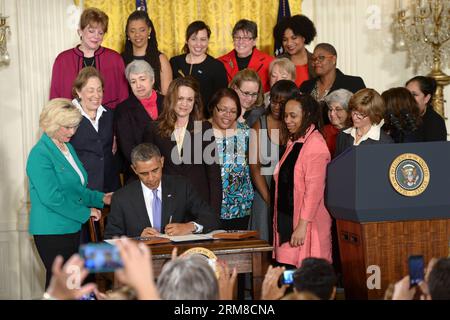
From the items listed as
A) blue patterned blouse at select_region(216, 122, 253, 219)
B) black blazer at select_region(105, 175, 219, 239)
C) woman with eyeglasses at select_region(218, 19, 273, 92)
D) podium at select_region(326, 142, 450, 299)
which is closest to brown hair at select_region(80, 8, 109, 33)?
woman with eyeglasses at select_region(218, 19, 273, 92)

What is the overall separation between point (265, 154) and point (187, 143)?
56 cm

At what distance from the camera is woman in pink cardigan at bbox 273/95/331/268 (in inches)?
197

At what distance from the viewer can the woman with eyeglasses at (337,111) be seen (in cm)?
556

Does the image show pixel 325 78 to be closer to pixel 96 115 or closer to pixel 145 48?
pixel 145 48

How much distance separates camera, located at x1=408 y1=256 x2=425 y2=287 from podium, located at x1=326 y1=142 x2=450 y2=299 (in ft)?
3.75

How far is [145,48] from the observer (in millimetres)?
6242

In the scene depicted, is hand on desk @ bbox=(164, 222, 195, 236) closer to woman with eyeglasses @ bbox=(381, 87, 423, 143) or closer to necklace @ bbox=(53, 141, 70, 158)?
necklace @ bbox=(53, 141, 70, 158)

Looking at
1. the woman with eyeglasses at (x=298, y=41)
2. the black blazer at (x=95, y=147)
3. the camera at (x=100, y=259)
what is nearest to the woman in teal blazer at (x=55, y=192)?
the black blazer at (x=95, y=147)

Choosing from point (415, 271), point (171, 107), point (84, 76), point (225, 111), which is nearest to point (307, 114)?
point (225, 111)

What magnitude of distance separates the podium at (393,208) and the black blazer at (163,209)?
95 cm

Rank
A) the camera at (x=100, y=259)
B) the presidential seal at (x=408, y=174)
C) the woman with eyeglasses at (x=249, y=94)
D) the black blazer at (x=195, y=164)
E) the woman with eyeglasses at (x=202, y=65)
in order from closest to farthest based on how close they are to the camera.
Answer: the camera at (x=100, y=259), the presidential seal at (x=408, y=174), the black blazer at (x=195, y=164), the woman with eyeglasses at (x=249, y=94), the woman with eyeglasses at (x=202, y=65)

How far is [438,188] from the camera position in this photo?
4.42 metres

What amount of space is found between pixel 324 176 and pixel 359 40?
283cm

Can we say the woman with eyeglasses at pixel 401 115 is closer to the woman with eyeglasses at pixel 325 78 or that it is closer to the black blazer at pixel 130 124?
the woman with eyeglasses at pixel 325 78
